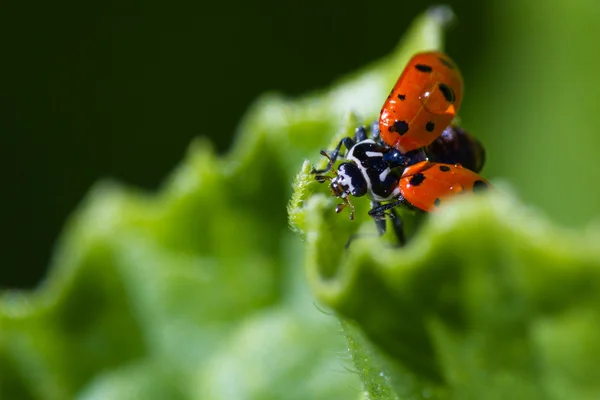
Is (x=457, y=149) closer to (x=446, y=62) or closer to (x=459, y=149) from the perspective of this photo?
(x=459, y=149)

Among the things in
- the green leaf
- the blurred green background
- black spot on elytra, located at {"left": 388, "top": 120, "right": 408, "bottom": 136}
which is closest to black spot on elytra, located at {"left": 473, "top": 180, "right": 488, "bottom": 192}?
black spot on elytra, located at {"left": 388, "top": 120, "right": 408, "bottom": 136}

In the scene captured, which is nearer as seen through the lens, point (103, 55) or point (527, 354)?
point (527, 354)

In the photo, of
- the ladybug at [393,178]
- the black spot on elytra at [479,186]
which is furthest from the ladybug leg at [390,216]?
the black spot on elytra at [479,186]

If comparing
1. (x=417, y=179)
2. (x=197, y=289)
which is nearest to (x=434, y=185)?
(x=417, y=179)

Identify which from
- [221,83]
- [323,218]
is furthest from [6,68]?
[323,218]

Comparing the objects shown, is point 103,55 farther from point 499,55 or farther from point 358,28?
point 499,55
